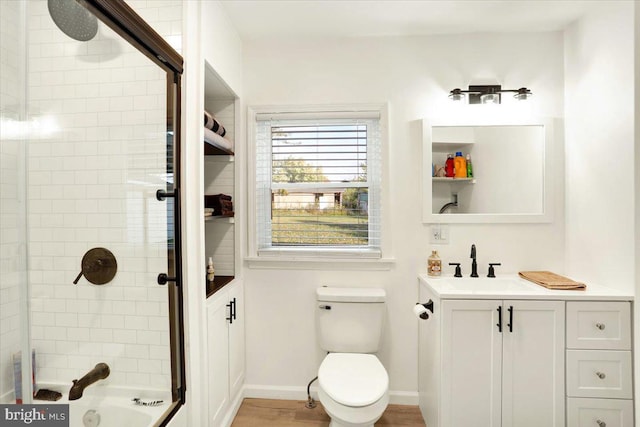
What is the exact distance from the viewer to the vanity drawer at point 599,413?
165 cm

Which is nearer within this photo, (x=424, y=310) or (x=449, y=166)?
(x=424, y=310)

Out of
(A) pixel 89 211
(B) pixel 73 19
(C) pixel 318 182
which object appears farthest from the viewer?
(C) pixel 318 182

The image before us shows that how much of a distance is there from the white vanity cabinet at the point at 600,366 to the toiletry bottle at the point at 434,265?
0.70m

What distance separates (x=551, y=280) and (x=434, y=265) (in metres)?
0.65

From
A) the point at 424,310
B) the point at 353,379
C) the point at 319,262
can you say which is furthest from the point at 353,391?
the point at 319,262

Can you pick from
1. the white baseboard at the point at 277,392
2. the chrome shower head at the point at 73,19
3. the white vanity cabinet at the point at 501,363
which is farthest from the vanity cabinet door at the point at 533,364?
the chrome shower head at the point at 73,19

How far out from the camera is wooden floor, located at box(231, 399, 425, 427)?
2.00 metres

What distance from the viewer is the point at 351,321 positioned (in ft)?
6.72

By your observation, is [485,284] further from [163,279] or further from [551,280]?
[163,279]

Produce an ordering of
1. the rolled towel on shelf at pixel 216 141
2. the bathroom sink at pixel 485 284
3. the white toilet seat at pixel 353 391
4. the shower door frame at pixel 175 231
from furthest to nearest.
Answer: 1. the bathroom sink at pixel 485 284
2. the rolled towel on shelf at pixel 216 141
3. the white toilet seat at pixel 353 391
4. the shower door frame at pixel 175 231

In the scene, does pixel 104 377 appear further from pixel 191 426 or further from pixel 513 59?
pixel 513 59

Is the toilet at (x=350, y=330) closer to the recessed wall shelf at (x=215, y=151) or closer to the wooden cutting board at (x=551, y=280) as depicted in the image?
the wooden cutting board at (x=551, y=280)

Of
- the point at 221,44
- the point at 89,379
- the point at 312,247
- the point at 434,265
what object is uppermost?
the point at 221,44

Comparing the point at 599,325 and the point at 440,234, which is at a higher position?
the point at 440,234
